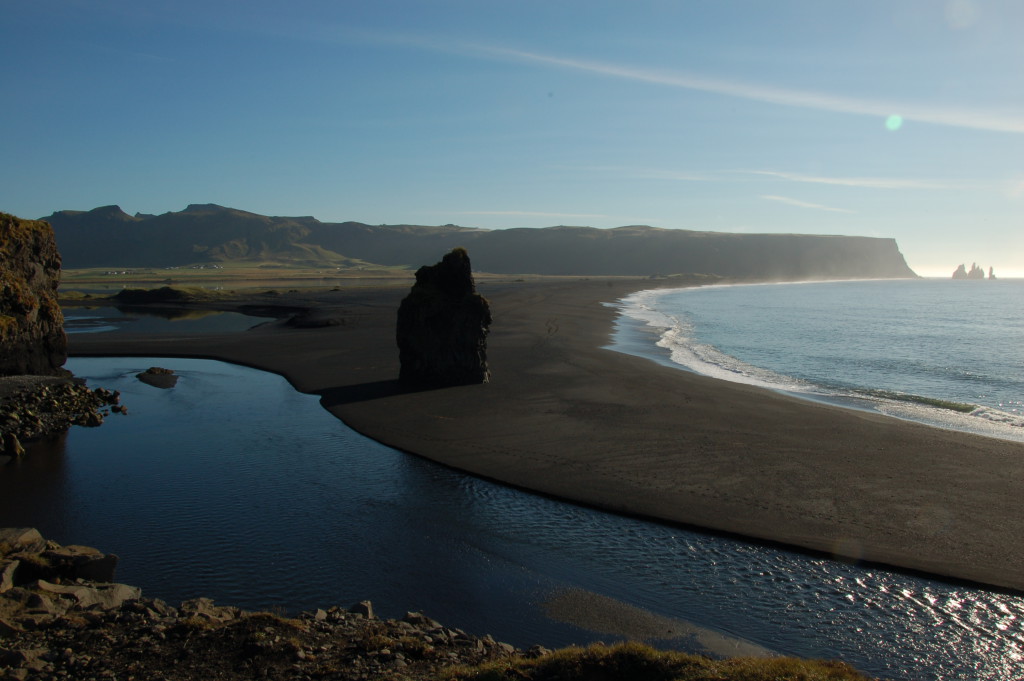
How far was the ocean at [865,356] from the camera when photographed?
2877 cm

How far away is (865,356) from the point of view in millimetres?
44438

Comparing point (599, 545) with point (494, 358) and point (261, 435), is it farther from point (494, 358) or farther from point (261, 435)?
point (494, 358)

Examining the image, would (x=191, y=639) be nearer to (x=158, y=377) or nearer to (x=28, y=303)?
(x=28, y=303)

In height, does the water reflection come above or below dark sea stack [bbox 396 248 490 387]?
below

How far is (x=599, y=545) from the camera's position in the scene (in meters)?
14.3

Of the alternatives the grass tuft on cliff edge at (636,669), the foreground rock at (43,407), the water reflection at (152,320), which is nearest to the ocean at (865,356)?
the grass tuft on cliff edge at (636,669)

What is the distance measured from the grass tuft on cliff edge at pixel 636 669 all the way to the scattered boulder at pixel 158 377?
93.0ft

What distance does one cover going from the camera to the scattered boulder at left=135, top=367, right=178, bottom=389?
1273 inches

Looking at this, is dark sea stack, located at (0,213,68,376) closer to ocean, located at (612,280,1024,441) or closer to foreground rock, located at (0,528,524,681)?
foreground rock, located at (0,528,524,681)

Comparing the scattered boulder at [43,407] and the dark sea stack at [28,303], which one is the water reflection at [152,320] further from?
the scattered boulder at [43,407]

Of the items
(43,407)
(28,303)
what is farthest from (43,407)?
(28,303)

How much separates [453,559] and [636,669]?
5937 millimetres

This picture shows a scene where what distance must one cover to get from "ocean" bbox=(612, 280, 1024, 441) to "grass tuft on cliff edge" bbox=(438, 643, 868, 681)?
64.0 ft

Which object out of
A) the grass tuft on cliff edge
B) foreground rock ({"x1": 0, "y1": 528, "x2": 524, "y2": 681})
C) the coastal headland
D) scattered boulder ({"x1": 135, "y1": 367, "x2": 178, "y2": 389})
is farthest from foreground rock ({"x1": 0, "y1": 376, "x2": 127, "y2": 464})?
the grass tuft on cliff edge
